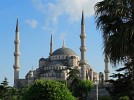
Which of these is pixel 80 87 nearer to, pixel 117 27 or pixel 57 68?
pixel 57 68

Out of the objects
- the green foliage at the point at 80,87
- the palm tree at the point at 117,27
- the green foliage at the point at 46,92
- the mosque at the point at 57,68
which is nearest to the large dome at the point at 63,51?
the mosque at the point at 57,68

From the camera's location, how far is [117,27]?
1022cm

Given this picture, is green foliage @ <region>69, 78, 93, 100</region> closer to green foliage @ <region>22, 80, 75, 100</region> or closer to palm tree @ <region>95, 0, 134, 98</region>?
green foliage @ <region>22, 80, 75, 100</region>

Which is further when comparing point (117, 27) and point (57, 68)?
point (57, 68)

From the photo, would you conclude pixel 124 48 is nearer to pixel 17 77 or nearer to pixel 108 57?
pixel 108 57

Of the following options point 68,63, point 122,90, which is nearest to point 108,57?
point 122,90

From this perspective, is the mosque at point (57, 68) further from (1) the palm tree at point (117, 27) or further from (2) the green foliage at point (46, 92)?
(1) the palm tree at point (117, 27)

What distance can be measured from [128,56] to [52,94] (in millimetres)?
7409

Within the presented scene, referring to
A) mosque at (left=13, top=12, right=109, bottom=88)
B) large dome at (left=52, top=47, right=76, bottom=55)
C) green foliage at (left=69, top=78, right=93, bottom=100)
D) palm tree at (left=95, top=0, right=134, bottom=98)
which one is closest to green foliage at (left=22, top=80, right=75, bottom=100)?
palm tree at (left=95, top=0, right=134, bottom=98)

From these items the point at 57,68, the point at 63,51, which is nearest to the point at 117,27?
the point at 57,68

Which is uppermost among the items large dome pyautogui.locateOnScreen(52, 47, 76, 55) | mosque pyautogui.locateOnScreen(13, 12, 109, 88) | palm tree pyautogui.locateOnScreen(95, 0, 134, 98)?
large dome pyautogui.locateOnScreen(52, 47, 76, 55)

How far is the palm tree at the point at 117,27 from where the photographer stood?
970 cm

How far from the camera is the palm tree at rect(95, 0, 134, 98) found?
970cm

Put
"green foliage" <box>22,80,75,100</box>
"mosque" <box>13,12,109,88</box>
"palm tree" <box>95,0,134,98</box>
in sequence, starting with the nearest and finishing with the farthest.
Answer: "palm tree" <box>95,0,134,98</box> → "green foliage" <box>22,80,75,100</box> → "mosque" <box>13,12,109,88</box>
